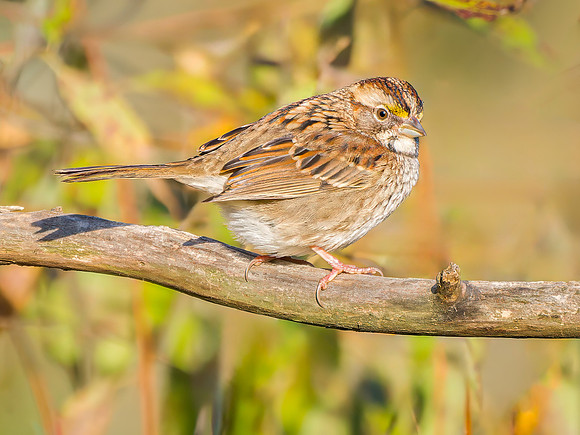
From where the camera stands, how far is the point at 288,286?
2.50 meters

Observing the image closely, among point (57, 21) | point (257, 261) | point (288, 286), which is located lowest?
point (288, 286)

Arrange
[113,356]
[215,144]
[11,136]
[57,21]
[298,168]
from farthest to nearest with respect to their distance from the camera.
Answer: [11,136] < [113,356] < [57,21] < [215,144] < [298,168]

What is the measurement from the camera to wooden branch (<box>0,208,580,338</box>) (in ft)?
6.89

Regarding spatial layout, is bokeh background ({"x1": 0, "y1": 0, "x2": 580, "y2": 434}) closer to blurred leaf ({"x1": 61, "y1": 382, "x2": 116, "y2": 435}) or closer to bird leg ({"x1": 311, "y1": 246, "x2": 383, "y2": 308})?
blurred leaf ({"x1": 61, "y1": 382, "x2": 116, "y2": 435})

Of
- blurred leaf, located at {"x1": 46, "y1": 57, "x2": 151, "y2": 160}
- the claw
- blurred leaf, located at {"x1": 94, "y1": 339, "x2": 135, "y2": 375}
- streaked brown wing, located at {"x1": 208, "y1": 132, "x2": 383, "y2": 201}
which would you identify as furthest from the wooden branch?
blurred leaf, located at {"x1": 94, "y1": 339, "x2": 135, "y2": 375}

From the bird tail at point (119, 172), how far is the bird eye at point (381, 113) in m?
0.92

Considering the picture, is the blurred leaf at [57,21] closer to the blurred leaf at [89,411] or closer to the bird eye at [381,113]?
the bird eye at [381,113]

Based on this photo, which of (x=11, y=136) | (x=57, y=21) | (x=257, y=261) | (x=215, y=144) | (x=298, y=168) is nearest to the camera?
(x=257, y=261)

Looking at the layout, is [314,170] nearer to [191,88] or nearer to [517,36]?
[191,88]

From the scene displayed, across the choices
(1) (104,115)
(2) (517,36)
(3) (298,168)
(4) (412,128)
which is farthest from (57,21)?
(2) (517,36)

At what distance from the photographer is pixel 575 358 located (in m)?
3.29

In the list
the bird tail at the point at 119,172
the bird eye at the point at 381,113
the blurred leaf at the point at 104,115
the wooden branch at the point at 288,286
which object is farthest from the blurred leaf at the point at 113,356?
the bird eye at the point at 381,113

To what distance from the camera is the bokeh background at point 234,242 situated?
3.28 m

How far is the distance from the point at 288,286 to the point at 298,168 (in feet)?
2.11
